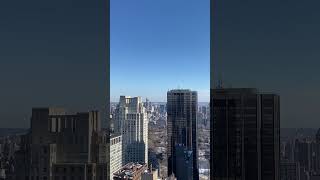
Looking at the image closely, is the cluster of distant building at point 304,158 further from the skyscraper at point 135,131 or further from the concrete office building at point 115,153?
the skyscraper at point 135,131

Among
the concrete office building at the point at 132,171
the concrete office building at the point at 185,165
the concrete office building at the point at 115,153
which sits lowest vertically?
the concrete office building at the point at 185,165

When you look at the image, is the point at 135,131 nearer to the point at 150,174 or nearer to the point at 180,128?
the point at 150,174

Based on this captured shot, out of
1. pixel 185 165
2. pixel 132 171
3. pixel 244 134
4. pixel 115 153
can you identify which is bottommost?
pixel 185 165

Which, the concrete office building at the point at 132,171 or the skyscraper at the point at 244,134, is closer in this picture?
the skyscraper at the point at 244,134

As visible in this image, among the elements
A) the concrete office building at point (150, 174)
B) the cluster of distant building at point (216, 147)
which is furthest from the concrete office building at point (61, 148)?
the concrete office building at point (150, 174)

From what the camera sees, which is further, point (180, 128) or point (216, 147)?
point (180, 128)

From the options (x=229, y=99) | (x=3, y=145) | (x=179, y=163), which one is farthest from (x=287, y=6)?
(x=179, y=163)

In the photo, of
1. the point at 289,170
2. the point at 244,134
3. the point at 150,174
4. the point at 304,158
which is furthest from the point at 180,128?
the point at 304,158
